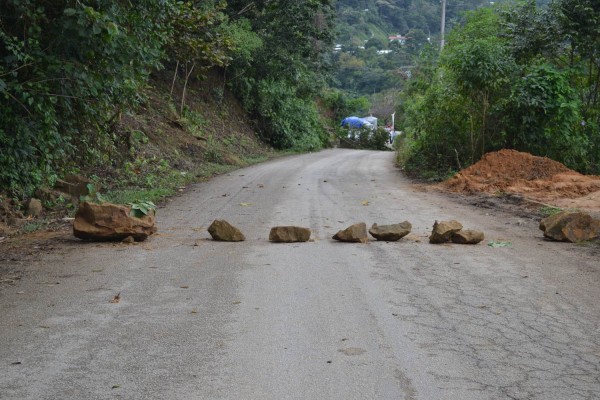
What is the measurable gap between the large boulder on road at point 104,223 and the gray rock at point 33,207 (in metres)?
2.60

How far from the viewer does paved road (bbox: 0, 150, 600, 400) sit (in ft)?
14.8

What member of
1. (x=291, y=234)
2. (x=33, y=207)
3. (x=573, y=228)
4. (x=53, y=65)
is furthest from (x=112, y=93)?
(x=573, y=228)

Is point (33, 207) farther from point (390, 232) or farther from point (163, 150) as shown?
point (163, 150)

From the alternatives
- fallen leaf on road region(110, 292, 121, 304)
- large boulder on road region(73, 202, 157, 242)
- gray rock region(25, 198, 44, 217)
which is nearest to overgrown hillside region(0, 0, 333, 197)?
gray rock region(25, 198, 44, 217)

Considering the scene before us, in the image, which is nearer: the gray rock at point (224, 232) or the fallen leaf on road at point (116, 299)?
the fallen leaf on road at point (116, 299)

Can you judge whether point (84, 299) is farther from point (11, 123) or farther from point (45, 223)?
point (11, 123)

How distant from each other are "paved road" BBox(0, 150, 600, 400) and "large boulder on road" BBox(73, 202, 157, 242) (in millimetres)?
243

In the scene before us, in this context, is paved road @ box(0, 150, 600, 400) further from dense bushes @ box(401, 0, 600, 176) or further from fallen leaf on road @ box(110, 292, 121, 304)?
dense bushes @ box(401, 0, 600, 176)


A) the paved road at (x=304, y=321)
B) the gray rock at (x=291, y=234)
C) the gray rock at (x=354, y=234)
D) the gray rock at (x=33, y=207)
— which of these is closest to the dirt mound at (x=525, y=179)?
the paved road at (x=304, y=321)

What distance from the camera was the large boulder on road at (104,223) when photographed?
31.1ft

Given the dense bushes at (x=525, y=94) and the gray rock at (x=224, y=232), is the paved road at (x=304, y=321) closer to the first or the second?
the gray rock at (x=224, y=232)

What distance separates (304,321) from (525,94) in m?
15.1

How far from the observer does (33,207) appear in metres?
11.8

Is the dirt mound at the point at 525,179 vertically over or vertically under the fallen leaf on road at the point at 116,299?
over
